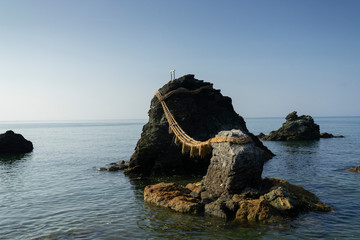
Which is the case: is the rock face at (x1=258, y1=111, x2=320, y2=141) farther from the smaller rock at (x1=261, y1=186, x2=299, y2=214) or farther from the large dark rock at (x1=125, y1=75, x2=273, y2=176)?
the smaller rock at (x1=261, y1=186, x2=299, y2=214)

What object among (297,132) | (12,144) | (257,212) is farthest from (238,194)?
(297,132)

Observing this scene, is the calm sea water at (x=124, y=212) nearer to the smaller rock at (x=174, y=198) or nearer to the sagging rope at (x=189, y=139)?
the smaller rock at (x=174, y=198)

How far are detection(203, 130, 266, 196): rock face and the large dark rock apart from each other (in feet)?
30.7

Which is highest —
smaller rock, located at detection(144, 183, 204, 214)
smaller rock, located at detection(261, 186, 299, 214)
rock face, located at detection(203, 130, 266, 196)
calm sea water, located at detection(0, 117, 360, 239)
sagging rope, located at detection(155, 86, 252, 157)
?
sagging rope, located at detection(155, 86, 252, 157)

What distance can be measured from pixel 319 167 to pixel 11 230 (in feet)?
84.6

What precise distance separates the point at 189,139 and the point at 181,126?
594cm

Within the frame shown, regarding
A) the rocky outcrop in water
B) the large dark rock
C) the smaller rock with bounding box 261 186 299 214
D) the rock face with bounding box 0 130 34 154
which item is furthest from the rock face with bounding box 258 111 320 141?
the rock face with bounding box 0 130 34 154

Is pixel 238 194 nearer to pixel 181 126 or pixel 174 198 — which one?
pixel 174 198

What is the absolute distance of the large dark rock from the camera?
83.5 ft

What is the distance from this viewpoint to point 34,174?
92.6ft

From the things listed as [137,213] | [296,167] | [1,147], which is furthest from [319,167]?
[1,147]

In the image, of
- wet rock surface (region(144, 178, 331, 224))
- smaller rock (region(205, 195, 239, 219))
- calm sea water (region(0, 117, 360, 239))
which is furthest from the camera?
smaller rock (region(205, 195, 239, 219))

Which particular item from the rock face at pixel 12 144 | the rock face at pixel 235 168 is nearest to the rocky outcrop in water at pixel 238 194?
the rock face at pixel 235 168

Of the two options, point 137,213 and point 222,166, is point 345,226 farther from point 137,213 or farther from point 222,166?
point 137,213
